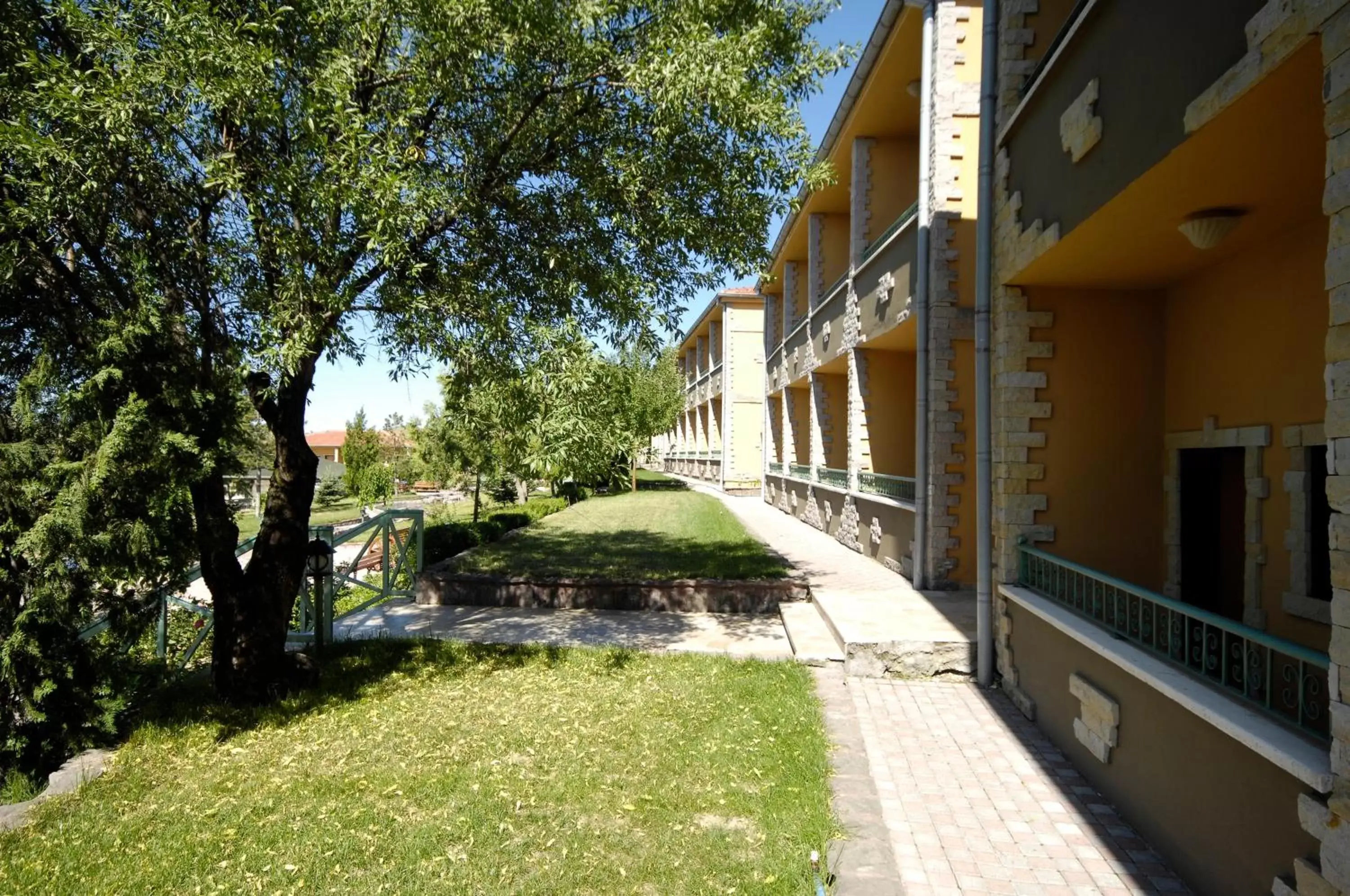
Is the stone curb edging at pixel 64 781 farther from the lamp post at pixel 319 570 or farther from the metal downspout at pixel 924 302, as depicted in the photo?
the metal downspout at pixel 924 302

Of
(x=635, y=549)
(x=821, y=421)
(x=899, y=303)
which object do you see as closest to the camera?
(x=899, y=303)

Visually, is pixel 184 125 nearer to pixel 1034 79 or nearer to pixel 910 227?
pixel 1034 79

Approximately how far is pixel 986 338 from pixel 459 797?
212 inches

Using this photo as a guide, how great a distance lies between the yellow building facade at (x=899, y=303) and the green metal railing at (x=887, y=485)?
0.12 ft

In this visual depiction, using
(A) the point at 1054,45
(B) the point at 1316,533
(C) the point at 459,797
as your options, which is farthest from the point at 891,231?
(C) the point at 459,797

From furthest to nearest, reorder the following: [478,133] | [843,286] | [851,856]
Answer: [843,286] → [478,133] → [851,856]

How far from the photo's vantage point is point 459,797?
14.6ft

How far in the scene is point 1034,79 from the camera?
560 cm

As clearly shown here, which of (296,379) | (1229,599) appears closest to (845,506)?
(1229,599)

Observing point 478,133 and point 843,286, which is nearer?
point 478,133

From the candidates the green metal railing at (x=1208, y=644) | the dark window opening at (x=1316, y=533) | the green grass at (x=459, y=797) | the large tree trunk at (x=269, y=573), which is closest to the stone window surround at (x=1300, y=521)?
the dark window opening at (x=1316, y=533)

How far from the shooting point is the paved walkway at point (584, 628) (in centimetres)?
807

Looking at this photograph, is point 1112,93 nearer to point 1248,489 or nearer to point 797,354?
point 1248,489

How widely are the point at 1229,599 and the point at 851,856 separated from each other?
4217 millimetres
